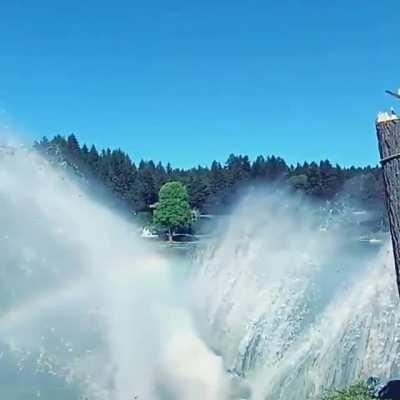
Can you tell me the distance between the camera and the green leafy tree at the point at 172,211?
118688 mm

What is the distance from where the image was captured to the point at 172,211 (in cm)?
12188

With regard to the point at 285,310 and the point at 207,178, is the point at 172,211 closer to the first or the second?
the point at 207,178

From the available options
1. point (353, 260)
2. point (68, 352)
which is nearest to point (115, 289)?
point (68, 352)

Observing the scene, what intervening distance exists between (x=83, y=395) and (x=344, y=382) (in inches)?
218

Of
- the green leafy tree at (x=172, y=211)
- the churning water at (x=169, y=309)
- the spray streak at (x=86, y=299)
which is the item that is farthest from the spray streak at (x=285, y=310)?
the green leafy tree at (x=172, y=211)

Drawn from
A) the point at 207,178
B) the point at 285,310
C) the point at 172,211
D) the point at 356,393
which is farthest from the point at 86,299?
the point at 207,178

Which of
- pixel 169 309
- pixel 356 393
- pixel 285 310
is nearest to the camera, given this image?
pixel 356 393

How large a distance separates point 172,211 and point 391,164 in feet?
378

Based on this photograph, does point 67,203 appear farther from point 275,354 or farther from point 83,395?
point 275,354

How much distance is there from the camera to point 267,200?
75.0 feet

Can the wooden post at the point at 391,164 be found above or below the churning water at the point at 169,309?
above

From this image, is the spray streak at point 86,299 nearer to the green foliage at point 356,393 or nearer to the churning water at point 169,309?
the churning water at point 169,309

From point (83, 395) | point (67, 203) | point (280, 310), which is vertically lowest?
point (83, 395)

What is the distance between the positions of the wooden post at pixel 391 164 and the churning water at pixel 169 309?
5562 mm
